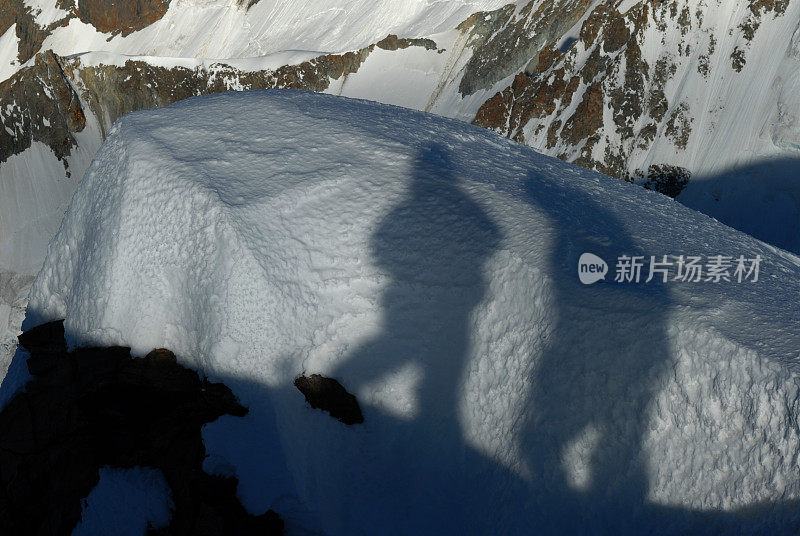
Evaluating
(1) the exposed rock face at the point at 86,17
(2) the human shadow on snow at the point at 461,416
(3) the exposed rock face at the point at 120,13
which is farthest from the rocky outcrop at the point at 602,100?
(1) the exposed rock face at the point at 86,17

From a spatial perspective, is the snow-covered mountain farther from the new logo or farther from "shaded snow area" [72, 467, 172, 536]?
"shaded snow area" [72, 467, 172, 536]

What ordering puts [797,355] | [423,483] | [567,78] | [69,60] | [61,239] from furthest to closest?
[69,60], [567,78], [61,239], [423,483], [797,355]

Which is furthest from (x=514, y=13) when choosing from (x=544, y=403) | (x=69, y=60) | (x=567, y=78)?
(x=544, y=403)

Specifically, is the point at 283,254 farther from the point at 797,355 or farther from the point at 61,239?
the point at 797,355

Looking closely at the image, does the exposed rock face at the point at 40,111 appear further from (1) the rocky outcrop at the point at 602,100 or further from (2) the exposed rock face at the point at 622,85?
(2) the exposed rock face at the point at 622,85

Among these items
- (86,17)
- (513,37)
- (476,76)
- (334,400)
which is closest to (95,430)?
(334,400)

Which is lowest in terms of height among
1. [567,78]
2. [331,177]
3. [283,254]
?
[567,78]
